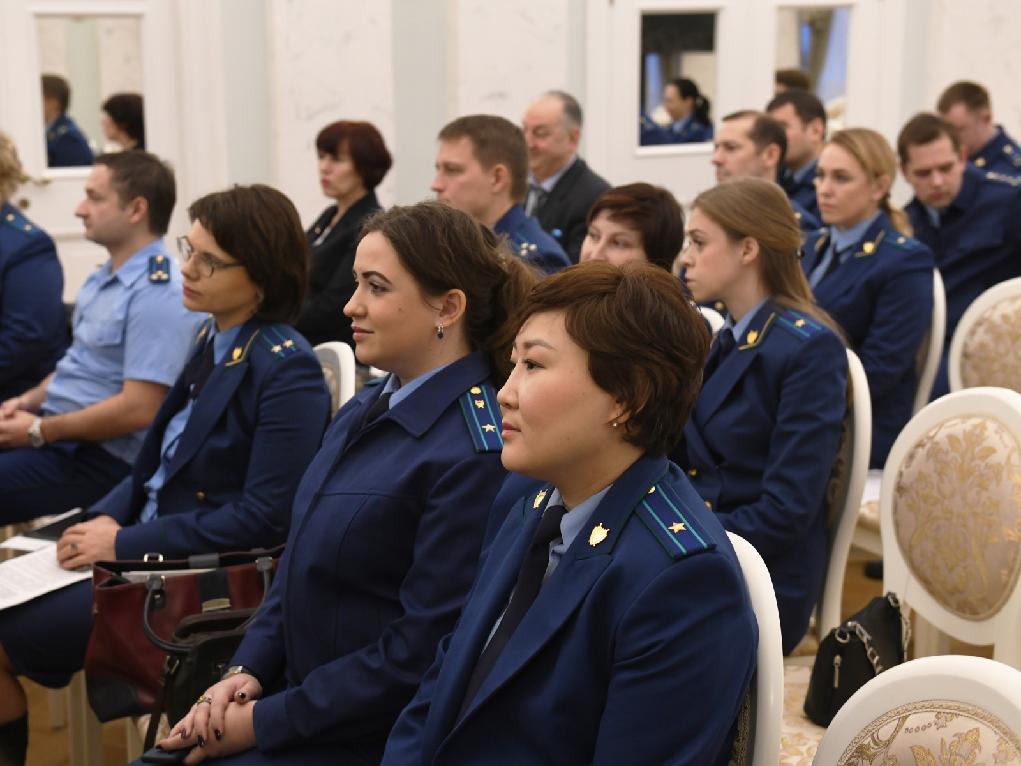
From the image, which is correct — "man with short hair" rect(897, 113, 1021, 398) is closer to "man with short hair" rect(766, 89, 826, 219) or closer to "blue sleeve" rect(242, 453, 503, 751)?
"man with short hair" rect(766, 89, 826, 219)

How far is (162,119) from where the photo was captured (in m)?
5.54

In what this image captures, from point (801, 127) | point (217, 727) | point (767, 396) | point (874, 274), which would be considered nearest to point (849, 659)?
point (767, 396)

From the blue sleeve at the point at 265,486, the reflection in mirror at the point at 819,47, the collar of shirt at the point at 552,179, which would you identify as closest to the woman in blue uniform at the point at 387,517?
the blue sleeve at the point at 265,486

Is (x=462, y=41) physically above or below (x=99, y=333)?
above

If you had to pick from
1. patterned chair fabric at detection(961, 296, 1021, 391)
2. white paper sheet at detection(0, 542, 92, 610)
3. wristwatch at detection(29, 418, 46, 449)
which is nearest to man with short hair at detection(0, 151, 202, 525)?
wristwatch at detection(29, 418, 46, 449)

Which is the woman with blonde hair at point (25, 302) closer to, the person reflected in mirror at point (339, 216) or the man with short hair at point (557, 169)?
the person reflected in mirror at point (339, 216)

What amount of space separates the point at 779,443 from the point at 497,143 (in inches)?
70.2

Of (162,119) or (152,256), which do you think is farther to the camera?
(162,119)

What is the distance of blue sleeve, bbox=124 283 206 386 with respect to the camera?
10.3 ft

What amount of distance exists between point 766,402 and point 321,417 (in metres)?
0.82

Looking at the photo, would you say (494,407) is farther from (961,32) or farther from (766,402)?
(961,32)

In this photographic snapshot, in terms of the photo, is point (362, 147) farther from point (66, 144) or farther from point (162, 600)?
point (162, 600)

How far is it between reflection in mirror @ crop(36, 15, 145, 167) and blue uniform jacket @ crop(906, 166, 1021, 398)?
3051 millimetres

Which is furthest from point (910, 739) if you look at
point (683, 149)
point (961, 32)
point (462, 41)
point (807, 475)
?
point (961, 32)
